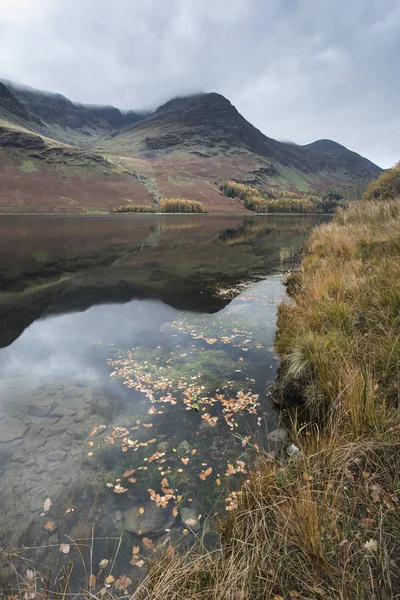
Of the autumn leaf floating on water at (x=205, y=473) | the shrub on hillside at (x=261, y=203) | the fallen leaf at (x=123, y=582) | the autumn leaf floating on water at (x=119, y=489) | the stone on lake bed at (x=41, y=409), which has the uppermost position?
the shrub on hillside at (x=261, y=203)

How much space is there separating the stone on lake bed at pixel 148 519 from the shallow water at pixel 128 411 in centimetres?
2

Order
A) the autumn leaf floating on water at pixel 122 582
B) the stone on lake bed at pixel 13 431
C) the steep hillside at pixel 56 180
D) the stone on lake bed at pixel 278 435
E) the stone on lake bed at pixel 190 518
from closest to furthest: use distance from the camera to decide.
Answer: the autumn leaf floating on water at pixel 122 582, the stone on lake bed at pixel 190 518, the stone on lake bed at pixel 278 435, the stone on lake bed at pixel 13 431, the steep hillside at pixel 56 180

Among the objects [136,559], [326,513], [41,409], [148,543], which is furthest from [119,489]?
[326,513]

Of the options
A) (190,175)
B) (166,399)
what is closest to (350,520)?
(166,399)

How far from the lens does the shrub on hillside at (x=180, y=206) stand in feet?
419

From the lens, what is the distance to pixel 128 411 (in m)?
7.17

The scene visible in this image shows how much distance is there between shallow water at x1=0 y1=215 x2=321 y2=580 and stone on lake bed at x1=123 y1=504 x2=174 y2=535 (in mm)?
20

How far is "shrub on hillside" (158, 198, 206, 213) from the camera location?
419ft

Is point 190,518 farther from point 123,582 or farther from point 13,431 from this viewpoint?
point 13,431

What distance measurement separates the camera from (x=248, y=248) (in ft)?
Result: 118

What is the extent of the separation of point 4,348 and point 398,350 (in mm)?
11570

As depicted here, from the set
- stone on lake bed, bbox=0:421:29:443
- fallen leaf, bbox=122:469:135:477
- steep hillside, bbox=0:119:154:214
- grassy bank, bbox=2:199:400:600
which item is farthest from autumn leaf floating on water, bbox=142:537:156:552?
steep hillside, bbox=0:119:154:214

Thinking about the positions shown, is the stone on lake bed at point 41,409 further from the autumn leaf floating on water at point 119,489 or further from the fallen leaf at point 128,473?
the autumn leaf floating on water at point 119,489

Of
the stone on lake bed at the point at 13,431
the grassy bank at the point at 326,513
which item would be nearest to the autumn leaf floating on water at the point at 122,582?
the grassy bank at the point at 326,513
